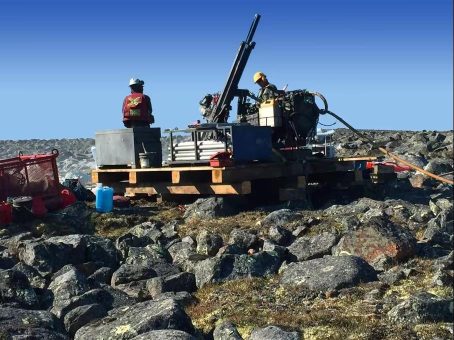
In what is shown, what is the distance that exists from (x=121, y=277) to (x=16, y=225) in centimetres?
329

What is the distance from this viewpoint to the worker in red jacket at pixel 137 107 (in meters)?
12.6

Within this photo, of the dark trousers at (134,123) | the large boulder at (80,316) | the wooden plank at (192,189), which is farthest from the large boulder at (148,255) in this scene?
the dark trousers at (134,123)

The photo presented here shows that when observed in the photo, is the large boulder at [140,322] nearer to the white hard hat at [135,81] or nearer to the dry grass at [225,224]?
the dry grass at [225,224]

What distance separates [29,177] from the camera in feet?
36.5

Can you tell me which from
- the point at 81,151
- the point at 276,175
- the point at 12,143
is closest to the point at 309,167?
the point at 276,175

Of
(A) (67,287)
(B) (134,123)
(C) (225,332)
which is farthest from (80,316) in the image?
(B) (134,123)

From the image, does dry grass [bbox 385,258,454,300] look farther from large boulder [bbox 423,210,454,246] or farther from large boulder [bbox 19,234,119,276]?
large boulder [bbox 19,234,119,276]

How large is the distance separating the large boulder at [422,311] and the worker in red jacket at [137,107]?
767 centimetres

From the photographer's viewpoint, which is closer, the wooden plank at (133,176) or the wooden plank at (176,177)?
the wooden plank at (176,177)

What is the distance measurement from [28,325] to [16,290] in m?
1.08

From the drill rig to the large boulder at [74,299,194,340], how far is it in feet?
18.1

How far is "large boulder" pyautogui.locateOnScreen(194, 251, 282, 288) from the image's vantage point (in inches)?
294

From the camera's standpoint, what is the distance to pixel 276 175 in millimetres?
12133

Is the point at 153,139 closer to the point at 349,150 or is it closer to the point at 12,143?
the point at 349,150
